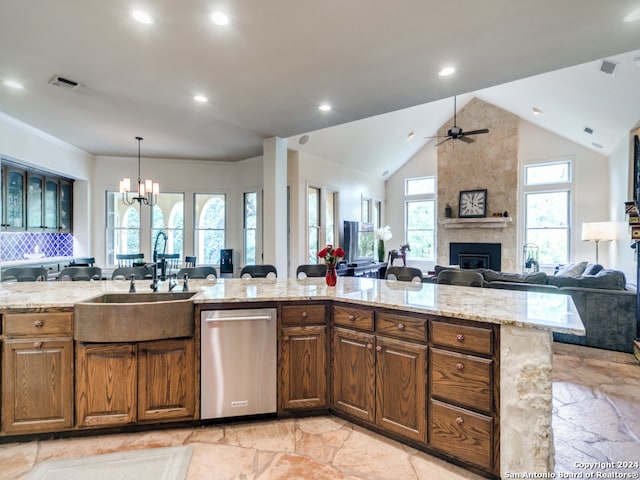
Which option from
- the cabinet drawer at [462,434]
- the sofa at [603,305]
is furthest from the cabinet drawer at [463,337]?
the sofa at [603,305]

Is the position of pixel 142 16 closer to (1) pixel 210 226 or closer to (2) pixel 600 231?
(1) pixel 210 226

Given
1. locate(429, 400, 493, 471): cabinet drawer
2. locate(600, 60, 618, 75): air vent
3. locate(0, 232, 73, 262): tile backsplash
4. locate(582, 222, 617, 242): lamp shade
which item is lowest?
locate(429, 400, 493, 471): cabinet drawer

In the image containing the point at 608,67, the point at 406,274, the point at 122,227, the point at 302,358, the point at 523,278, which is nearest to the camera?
the point at 302,358

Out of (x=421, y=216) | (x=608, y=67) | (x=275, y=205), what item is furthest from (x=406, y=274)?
(x=421, y=216)

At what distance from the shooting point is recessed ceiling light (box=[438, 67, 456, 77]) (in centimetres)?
309

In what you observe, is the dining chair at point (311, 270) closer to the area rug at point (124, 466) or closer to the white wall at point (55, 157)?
the area rug at point (124, 466)

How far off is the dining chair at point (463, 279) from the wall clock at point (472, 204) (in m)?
6.19

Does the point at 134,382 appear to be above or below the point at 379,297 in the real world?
below

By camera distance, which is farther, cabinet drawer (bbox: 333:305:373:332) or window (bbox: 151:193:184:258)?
window (bbox: 151:193:184:258)

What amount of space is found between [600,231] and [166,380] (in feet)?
22.9

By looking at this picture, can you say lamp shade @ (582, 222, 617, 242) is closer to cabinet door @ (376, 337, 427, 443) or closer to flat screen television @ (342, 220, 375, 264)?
flat screen television @ (342, 220, 375, 264)

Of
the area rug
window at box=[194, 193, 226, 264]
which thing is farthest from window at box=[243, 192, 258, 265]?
the area rug

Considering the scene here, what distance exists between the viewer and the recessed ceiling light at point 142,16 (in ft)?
7.47

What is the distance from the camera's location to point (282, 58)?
9.50ft
